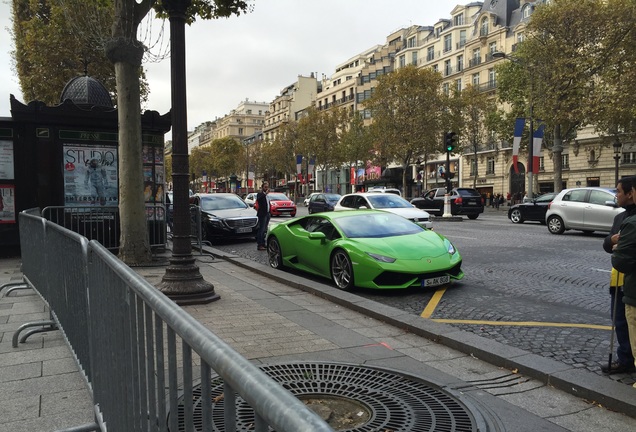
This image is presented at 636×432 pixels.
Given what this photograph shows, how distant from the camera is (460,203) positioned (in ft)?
86.4

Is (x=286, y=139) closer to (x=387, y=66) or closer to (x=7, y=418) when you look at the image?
(x=387, y=66)

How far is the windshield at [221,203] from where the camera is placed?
1669 cm

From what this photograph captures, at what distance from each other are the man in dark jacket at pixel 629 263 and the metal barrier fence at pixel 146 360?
3075mm

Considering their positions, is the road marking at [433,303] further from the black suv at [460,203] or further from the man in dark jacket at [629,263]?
the black suv at [460,203]

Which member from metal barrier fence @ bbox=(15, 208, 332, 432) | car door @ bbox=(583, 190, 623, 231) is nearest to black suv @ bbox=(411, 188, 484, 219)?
car door @ bbox=(583, 190, 623, 231)

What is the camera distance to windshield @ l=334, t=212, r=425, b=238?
8258mm

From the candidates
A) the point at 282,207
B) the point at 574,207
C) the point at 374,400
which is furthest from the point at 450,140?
the point at 374,400

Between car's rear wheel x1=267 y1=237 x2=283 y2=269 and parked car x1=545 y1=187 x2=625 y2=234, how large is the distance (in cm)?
1043

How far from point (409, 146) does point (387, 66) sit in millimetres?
36519

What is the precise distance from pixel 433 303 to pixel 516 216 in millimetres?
16778

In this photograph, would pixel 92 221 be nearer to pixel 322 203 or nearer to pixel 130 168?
pixel 130 168

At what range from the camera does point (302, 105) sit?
9881cm

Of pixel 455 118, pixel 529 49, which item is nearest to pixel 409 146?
pixel 455 118

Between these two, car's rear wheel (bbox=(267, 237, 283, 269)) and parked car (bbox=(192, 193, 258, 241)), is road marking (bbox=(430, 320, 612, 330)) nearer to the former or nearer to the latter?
car's rear wheel (bbox=(267, 237, 283, 269))
